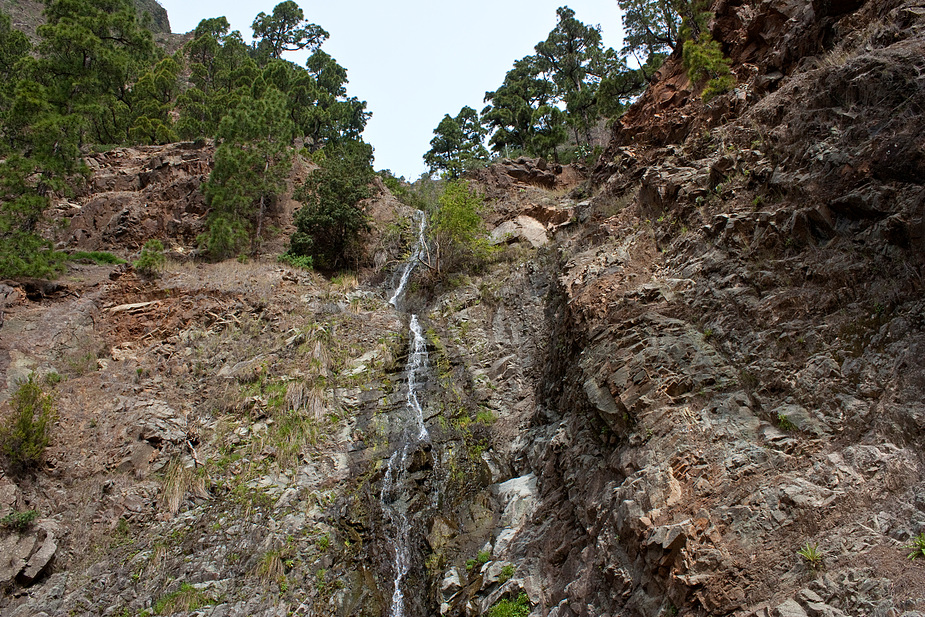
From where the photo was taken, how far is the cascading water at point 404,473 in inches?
432

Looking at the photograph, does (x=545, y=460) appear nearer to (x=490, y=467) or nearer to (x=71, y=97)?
(x=490, y=467)

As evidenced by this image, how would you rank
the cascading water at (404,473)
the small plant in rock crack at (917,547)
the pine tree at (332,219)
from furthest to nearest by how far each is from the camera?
the pine tree at (332,219) → the cascading water at (404,473) → the small plant in rock crack at (917,547)

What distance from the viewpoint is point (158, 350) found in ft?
51.9

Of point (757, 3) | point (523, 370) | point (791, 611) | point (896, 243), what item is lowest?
point (791, 611)

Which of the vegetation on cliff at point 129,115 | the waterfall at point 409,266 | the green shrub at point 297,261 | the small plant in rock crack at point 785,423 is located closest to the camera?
the small plant in rock crack at point 785,423

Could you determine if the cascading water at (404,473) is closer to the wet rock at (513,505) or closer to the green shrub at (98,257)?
the wet rock at (513,505)

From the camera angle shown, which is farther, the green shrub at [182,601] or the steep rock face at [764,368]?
the green shrub at [182,601]

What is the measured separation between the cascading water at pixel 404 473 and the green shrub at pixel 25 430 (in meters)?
7.65

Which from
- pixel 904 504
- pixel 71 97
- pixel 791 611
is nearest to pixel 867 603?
pixel 791 611

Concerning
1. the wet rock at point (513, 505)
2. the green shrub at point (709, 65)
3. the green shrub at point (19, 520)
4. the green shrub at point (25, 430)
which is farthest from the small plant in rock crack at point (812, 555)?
the green shrub at point (25, 430)

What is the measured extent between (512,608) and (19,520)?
9.79 m

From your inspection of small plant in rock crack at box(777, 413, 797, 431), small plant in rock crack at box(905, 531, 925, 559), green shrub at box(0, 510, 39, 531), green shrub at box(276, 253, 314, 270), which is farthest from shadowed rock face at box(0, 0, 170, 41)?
small plant in rock crack at box(905, 531, 925, 559)

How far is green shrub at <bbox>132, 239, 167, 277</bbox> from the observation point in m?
18.6

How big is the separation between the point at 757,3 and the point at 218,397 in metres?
20.0
